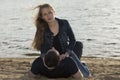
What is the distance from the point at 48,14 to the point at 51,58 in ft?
2.98

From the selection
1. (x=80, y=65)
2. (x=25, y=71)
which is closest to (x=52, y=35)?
(x=80, y=65)

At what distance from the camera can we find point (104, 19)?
26.2 meters

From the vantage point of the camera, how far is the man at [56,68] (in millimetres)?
7508

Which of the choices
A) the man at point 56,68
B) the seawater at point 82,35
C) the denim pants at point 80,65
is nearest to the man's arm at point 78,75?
the man at point 56,68

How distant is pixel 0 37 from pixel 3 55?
14.5 feet

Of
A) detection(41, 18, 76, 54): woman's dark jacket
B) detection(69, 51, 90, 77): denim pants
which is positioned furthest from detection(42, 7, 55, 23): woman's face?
detection(69, 51, 90, 77): denim pants

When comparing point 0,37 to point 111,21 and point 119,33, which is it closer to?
point 119,33

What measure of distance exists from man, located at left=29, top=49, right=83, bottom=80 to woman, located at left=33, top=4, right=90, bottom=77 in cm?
21

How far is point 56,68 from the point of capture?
7.74 meters

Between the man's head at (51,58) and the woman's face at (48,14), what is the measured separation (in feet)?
2.31

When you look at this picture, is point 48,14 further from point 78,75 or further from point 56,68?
point 78,75

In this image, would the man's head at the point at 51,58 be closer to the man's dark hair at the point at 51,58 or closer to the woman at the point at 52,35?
the man's dark hair at the point at 51,58

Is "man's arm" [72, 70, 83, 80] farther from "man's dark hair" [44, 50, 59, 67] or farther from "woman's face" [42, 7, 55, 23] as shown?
"woman's face" [42, 7, 55, 23]

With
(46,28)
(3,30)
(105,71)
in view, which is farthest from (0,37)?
(46,28)
